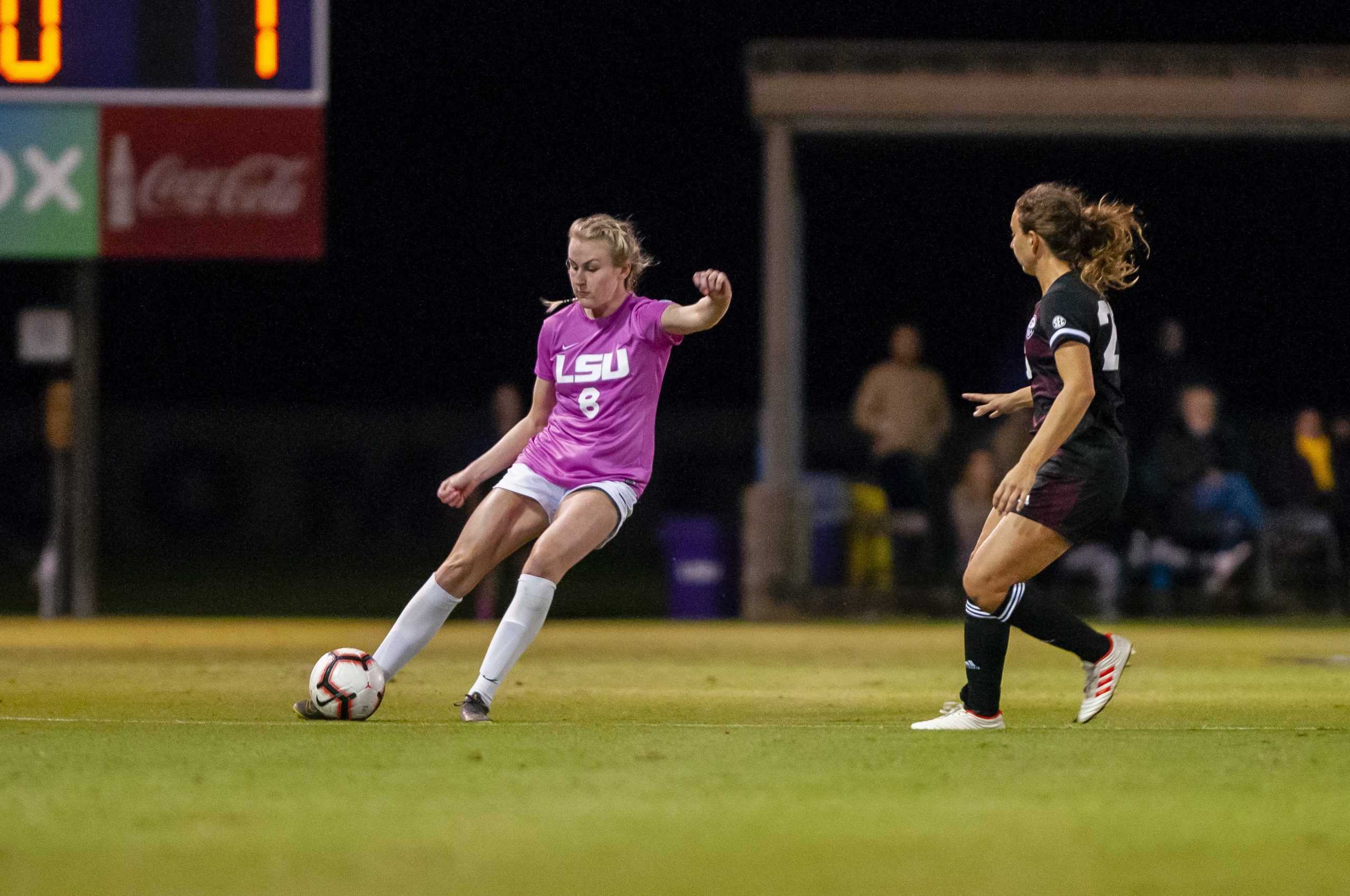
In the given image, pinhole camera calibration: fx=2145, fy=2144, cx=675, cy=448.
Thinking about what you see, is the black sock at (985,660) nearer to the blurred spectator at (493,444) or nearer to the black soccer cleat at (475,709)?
the black soccer cleat at (475,709)

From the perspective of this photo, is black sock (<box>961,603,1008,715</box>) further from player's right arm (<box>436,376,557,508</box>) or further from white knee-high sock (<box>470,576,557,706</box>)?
player's right arm (<box>436,376,557,508</box>)

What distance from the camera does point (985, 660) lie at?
307 inches

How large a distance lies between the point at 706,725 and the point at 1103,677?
1.52m

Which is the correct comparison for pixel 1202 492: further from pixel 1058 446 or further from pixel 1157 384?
pixel 1058 446

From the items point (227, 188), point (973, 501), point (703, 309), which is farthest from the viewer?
point (973, 501)

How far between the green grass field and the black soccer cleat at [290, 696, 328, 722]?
0.09 meters

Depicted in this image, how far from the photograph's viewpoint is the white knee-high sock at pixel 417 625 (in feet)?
26.7

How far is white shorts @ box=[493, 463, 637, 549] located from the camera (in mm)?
8203

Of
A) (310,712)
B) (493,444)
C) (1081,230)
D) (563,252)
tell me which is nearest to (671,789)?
(310,712)

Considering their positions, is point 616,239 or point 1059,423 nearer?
point 1059,423

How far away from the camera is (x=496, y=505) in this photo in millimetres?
8203

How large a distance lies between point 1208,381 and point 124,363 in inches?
Result: 944

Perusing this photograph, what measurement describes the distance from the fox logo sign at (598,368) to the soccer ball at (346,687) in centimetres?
135

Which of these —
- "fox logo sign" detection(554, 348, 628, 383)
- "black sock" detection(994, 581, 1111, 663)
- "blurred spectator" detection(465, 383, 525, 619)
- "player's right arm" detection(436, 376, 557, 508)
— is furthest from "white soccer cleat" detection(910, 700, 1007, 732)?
"blurred spectator" detection(465, 383, 525, 619)
